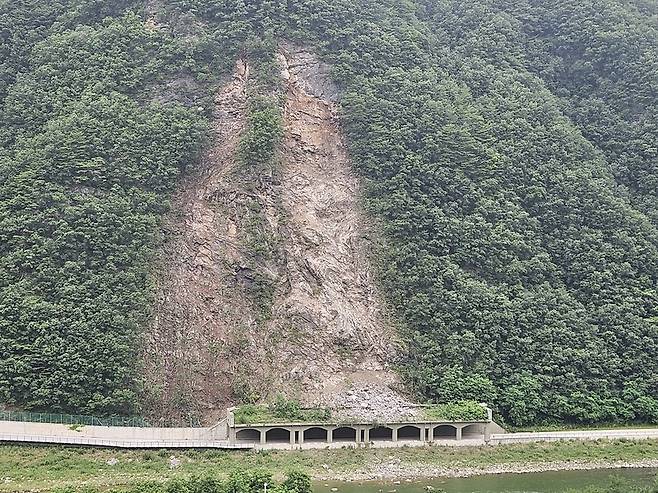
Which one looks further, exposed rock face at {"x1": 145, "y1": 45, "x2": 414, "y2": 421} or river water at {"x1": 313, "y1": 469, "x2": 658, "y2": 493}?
exposed rock face at {"x1": 145, "y1": 45, "x2": 414, "y2": 421}

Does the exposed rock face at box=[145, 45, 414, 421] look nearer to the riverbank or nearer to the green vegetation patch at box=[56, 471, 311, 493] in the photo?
the riverbank

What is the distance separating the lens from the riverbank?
33812mm

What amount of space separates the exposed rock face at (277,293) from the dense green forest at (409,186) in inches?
55.1

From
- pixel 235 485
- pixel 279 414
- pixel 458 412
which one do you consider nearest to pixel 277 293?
pixel 279 414

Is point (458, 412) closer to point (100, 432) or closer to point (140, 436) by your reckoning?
point (140, 436)

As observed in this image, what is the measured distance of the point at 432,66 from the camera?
2270 inches

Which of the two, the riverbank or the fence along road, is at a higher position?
the fence along road

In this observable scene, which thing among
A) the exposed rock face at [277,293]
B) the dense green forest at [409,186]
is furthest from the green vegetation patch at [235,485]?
the dense green forest at [409,186]

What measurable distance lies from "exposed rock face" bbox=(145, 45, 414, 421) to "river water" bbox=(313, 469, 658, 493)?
5.99 metres

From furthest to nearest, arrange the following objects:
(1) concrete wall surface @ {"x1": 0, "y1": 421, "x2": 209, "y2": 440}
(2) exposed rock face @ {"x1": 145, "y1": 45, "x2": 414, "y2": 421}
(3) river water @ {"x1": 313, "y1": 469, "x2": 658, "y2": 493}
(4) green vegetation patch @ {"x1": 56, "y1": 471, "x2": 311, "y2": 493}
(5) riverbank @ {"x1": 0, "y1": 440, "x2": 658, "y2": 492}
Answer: (2) exposed rock face @ {"x1": 145, "y1": 45, "x2": 414, "y2": 421}, (1) concrete wall surface @ {"x1": 0, "y1": 421, "x2": 209, "y2": 440}, (5) riverbank @ {"x1": 0, "y1": 440, "x2": 658, "y2": 492}, (3) river water @ {"x1": 313, "y1": 469, "x2": 658, "y2": 493}, (4) green vegetation patch @ {"x1": 56, "y1": 471, "x2": 311, "y2": 493}

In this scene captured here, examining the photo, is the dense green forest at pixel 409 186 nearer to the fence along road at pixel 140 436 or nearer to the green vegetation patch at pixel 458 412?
the green vegetation patch at pixel 458 412

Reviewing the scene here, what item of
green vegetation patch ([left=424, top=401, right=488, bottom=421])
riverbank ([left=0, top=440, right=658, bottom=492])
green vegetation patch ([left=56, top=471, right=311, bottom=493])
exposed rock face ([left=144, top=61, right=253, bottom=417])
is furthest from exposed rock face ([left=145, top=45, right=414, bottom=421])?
green vegetation patch ([left=56, top=471, right=311, bottom=493])

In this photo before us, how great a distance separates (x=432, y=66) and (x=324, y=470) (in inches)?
1304

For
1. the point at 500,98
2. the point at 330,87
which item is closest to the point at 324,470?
the point at 330,87
